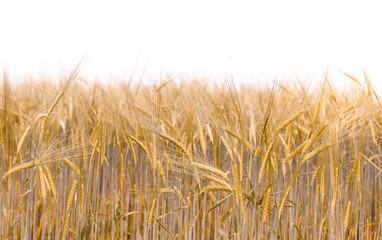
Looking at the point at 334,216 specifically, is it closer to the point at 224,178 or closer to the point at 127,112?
the point at 224,178

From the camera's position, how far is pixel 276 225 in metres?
1.52

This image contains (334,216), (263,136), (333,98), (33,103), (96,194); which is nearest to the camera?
(263,136)

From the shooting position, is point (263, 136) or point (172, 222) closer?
point (263, 136)

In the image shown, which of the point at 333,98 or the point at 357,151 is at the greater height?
the point at 333,98

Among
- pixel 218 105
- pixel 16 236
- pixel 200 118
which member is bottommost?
pixel 16 236

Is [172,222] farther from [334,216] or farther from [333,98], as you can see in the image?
[333,98]

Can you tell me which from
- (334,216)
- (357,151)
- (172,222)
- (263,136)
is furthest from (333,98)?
(172,222)

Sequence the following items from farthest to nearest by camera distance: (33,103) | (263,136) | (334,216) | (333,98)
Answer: (33,103)
(333,98)
(334,216)
(263,136)

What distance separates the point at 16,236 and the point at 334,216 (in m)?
1.15

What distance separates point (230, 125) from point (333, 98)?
69 centimetres

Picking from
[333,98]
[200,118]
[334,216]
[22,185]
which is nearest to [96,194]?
[22,185]

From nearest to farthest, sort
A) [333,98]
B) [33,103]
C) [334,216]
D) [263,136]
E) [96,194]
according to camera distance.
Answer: [263,136]
[334,216]
[96,194]
[333,98]
[33,103]

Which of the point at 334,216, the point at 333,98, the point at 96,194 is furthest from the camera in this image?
the point at 333,98

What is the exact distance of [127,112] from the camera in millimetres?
1578
